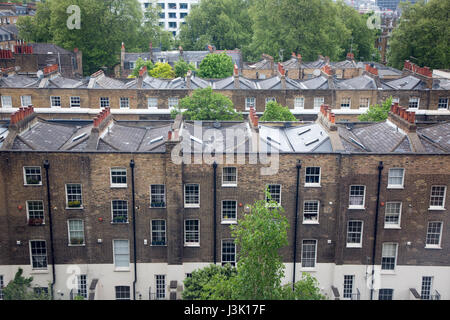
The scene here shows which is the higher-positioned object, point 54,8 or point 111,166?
point 54,8

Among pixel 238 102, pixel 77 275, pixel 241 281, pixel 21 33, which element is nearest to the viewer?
pixel 241 281

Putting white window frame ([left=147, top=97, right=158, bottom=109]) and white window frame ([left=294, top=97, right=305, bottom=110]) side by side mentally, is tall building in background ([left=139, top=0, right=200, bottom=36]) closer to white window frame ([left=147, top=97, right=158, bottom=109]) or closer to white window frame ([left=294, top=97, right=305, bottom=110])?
white window frame ([left=147, top=97, right=158, bottom=109])

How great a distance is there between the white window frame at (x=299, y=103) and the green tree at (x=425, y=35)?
38479 mm

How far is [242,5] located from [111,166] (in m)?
100

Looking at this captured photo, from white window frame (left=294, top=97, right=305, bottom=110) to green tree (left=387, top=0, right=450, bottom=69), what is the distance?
126 feet

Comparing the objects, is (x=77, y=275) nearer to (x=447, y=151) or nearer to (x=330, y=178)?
(x=330, y=178)

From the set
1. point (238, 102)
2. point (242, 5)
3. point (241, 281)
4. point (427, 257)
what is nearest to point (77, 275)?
point (241, 281)

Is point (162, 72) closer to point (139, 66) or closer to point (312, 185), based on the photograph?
point (139, 66)

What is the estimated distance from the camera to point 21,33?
9819cm

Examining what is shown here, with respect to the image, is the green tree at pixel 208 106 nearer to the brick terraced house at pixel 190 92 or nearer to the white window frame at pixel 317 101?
the brick terraced house at pixel 190 92

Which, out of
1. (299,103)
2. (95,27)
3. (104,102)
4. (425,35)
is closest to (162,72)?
(104,102)

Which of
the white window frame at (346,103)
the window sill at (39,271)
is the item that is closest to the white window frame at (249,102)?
the white window frame at (346,103)

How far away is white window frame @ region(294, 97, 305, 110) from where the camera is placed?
54031 millimetres

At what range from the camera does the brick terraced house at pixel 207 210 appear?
27.9m
